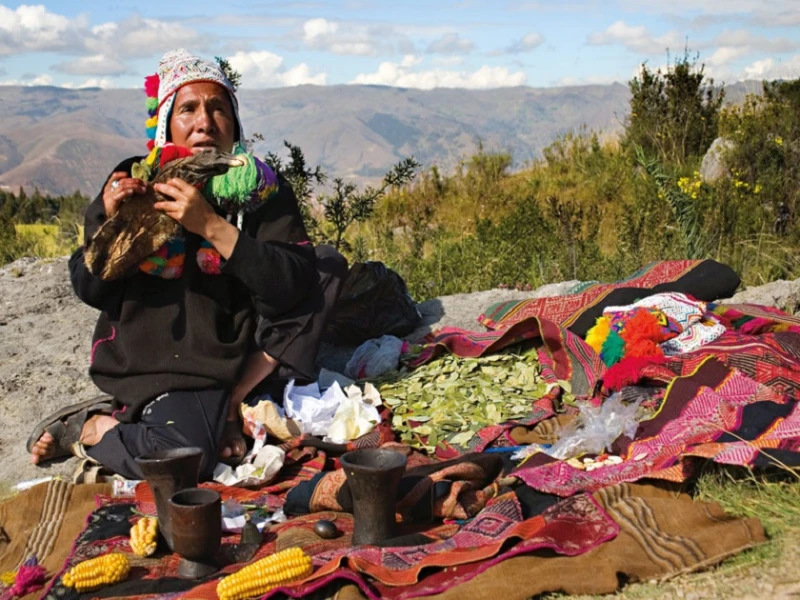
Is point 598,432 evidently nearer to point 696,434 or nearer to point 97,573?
point 696,434

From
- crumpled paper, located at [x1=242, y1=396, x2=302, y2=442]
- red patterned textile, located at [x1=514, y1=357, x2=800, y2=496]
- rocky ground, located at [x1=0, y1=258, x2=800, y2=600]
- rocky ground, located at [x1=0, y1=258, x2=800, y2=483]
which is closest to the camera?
rocky ground, located at [x1=0, y1=258, x2=800, y2=600]

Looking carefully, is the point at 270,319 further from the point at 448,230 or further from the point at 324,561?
the point at 448,230

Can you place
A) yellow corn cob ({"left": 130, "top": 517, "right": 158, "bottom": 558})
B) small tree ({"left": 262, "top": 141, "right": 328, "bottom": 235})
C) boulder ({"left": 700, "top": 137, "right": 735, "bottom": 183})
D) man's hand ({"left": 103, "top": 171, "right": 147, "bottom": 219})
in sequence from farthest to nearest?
boulder ({"left": 700, "top": 137, "right": 735, "bottom": 183}) → small tree ({"left": 262, "top": 141, "right": 328, "bottom": 235}) → man's hand ({"left": 103, "top": 171, "right": 147, "bottom": 219}) → yellow corn cob ({"left": 130, "top": 517, "right": 158, "bottom": 558})

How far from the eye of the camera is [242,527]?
289 centimetres

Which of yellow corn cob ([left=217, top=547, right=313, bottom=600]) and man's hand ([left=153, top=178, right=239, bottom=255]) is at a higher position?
man's hand ([left=153, top=178, right=239, bottom=255])

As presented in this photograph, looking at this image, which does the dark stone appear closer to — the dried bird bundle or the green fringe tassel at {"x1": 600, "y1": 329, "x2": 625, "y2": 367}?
the dried bird bundle

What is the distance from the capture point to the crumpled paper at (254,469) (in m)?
3.36

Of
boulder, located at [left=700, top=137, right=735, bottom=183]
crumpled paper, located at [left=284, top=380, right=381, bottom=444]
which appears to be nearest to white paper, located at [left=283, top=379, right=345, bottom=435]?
crumpled paper, located at [left=284, top=380, right=381, bottom=444]

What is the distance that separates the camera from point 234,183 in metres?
3.41

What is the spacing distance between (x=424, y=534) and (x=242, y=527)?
0.68 meters

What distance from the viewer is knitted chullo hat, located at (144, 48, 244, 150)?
11.7ft

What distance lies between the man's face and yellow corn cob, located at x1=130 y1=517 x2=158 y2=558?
1.57 m

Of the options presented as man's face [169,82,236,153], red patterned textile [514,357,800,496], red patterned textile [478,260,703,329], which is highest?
man's face [169,82,236,153]

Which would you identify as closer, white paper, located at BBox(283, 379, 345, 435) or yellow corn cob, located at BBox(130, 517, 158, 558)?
yellow corn cob, located at BBox(130, 517, 158, 558)
